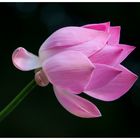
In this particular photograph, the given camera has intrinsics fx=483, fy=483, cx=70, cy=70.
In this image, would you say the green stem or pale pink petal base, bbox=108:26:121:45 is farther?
pale pink petal base, bbox=108:26:121:45

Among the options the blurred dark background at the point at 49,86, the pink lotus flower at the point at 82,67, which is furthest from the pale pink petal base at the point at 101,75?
the blurred dark background at the point at 49,86

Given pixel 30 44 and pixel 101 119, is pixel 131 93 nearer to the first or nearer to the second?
pixel 101 119

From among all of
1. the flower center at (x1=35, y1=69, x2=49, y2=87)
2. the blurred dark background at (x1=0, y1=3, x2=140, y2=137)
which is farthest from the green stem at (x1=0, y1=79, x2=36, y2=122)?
the blurred dark background at (x1=0, y1=3, x2=140, y2=137)

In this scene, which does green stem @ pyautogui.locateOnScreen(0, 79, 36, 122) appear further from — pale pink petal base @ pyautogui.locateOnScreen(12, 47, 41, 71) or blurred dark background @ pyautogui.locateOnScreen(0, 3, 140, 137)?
blurred dark background @ pyautogui.locateOnScreen(0, 3, 140, 137)

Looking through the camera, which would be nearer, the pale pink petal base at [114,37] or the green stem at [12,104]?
the green stem at [12,104]

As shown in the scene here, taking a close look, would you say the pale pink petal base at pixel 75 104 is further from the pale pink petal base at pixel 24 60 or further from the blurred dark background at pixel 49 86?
the blurred dark background at pixel 49 86

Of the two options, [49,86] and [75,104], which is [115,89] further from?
[49,86]
